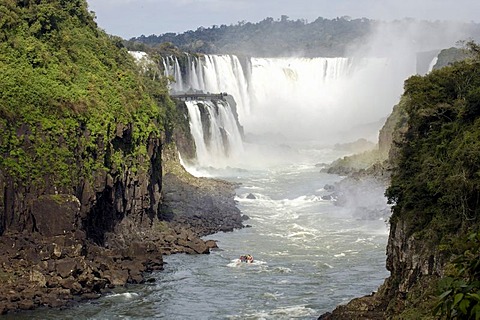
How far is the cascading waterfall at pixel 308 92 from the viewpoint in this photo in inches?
4035

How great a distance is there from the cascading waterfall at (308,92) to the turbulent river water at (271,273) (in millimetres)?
45772

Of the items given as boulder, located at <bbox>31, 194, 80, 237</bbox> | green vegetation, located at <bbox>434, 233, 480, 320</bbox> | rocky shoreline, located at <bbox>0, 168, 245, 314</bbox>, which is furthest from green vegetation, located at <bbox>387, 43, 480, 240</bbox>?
boulder, located at <bbox>31, 194, 80, 237</bbox>

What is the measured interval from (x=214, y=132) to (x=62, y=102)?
37836mm

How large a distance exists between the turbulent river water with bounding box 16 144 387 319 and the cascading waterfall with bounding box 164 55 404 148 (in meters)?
45.8

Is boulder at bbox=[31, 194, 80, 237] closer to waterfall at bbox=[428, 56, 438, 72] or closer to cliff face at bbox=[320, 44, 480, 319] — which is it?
cliff face at bbox=[320, 44, 480, 319]

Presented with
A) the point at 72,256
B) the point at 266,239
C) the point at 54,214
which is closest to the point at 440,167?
the point at 72,256

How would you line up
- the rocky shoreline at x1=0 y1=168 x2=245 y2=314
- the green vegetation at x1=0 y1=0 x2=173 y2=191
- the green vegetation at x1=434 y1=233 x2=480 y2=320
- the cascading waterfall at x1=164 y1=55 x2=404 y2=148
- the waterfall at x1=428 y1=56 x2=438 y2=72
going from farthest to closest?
1. the waterfall at x1=428 y1=56 x2=438 y2=72
2. the cascading waterfall at x1=164 y1=55 x2=404 y2=148
3. the green vegetation at x1=0 y1=0 x2=173 y2=191
4. the rocky shoreline at x1=0 y1=168 x2=245 y2=314
5. the green vegetation at x1=434 y1=233 x2=480 y2=320

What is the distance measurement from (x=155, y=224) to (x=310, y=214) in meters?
12.3

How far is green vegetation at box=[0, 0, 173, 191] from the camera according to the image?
3822 cm

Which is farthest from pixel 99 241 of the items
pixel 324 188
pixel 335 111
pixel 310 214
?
pixel 335 111

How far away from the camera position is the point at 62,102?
40312mm

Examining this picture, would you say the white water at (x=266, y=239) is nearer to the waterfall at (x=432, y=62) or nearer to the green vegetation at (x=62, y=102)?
the green vegetation at (x=62, y=102)

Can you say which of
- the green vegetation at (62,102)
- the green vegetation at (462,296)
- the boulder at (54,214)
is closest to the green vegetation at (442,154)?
the green vegetation at (462,296)

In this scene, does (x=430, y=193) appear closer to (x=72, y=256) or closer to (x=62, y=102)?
(x=72, y=256)
